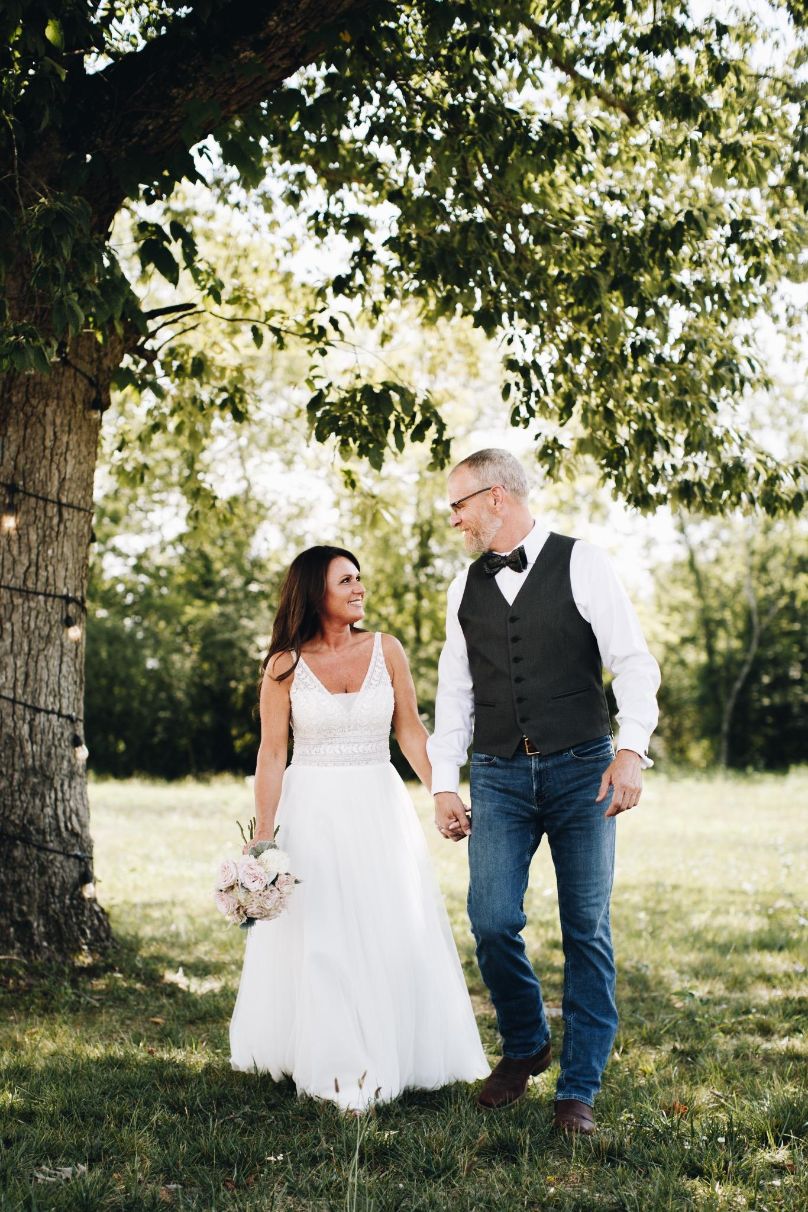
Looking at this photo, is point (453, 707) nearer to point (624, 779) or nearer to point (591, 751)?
point (591, 751)

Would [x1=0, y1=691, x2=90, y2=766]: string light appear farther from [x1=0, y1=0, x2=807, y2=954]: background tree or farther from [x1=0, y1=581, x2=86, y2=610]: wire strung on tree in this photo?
[x1=0, y1=581, x2=86, y2=610]: wire strung on tree

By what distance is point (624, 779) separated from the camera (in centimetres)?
376

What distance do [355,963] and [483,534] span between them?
175 cm

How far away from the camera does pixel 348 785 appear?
184 inches

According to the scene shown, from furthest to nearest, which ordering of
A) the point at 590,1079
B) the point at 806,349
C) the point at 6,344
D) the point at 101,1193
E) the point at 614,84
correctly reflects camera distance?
1. the point at 806,349
2. the point at 614,84
3. the point at 6,344
4. the point at 590,1079
5. the point at 101,1193

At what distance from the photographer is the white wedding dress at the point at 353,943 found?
14.0ft

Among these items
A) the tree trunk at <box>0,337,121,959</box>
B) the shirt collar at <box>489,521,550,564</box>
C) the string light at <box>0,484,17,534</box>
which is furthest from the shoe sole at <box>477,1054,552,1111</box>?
the string light at <box>0,484,17,534</box>

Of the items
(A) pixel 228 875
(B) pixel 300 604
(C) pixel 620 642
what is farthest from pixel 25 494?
(C) pixel 620 642

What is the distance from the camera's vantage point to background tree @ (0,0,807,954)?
5.21 metres

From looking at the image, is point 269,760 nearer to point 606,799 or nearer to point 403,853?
point 403,853

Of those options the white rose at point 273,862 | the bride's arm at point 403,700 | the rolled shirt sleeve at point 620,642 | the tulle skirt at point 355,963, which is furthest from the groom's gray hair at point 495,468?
the white rose at point 273,862

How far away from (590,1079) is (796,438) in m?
27.3

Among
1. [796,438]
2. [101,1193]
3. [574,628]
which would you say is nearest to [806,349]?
[574,628]

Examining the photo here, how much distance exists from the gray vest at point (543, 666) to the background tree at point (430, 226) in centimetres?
227
